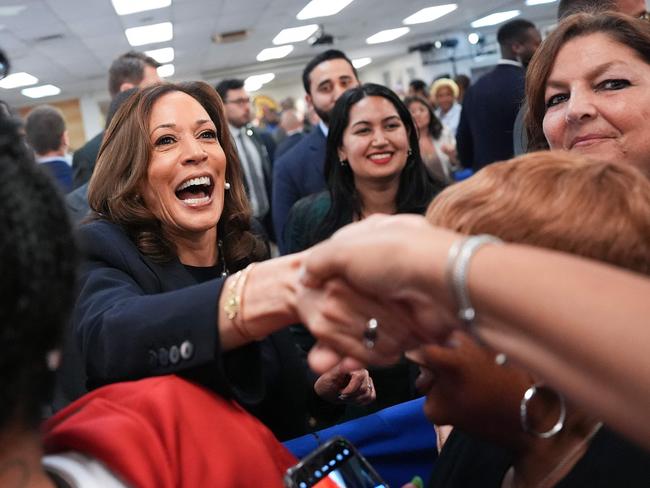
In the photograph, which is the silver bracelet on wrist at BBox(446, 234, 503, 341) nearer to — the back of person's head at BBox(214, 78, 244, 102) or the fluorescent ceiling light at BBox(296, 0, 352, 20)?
the back of person's head at BBox(214, 78, 244, 102)

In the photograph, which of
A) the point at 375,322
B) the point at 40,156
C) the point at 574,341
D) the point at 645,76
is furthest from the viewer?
the point at 40,156

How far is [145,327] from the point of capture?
108 cm

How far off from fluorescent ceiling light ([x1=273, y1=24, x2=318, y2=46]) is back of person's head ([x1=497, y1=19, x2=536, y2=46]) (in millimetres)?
9713

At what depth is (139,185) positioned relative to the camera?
195cm

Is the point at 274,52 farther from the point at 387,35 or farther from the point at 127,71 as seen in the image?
the point at 127,71

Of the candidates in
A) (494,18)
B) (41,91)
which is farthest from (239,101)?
(494,18)

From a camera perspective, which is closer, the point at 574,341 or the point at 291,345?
the point at 574,341

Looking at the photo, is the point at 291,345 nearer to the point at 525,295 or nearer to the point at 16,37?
the point at 525,295

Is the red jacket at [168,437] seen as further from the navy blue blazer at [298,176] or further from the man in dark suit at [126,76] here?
the navy blue blazer at [298,176]

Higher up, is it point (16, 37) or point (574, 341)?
point (16, 37)

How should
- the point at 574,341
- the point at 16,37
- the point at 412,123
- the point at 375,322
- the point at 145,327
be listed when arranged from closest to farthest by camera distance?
the point at 574,341
the point at 375,322
the point at 145,327
the point at 412,123
the point at 16,37

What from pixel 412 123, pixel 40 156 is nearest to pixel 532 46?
pixel 412 123

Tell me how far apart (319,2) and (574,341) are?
11.7 m

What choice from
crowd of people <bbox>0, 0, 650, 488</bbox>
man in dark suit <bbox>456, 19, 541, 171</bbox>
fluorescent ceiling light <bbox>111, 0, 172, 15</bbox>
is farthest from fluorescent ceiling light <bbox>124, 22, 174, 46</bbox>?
crowd of people <bbox>0, 0, 650, 488</bbox>
